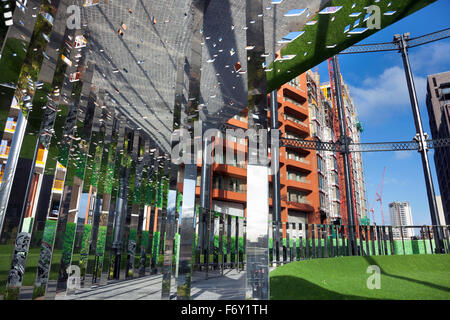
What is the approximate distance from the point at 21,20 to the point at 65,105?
104 cm

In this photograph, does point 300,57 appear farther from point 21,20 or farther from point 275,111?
point 275,111

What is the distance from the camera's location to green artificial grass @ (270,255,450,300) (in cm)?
438

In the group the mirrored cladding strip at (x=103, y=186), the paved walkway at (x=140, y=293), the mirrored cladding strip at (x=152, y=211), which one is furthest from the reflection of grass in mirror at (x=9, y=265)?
the mirrored cladding strip at (x=152, y=211)

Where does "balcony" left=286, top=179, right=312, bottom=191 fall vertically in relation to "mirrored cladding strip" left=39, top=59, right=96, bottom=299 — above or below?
above

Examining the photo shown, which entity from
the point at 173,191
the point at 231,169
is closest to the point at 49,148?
the point at 173,191

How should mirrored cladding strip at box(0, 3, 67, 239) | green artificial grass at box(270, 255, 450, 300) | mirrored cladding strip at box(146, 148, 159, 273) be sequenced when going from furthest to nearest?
mirrored cladding strip at box(146, 148, 159, 273), green artificial grass at box(270, 255, 450, 300), mirrored cladding strip at box(0, 3, 67, 239)

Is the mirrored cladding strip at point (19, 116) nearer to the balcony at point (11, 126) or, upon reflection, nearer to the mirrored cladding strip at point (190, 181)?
the balcony at point (11, 126)

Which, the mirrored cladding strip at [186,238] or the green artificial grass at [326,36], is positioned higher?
the green artificial grass at [326,36]

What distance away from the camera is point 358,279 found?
5.78m

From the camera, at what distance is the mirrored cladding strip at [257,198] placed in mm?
2363

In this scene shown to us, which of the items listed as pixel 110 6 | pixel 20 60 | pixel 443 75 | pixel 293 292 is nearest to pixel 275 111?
pixel 293 292

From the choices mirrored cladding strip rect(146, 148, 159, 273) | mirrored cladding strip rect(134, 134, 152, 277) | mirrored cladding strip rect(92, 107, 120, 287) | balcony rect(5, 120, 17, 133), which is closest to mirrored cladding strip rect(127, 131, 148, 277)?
mirrored cladding strip rect(134, 134, 152, 277)

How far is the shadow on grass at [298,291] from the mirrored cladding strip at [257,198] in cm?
217

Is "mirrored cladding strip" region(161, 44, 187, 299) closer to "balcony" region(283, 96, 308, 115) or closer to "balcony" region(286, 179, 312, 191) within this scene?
"balcony" region(286, 179, 312, 191)
